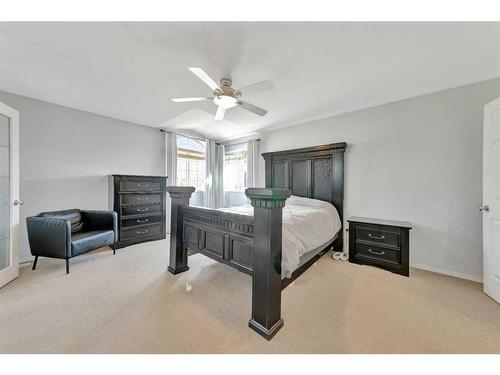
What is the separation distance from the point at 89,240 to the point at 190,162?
2920 mm

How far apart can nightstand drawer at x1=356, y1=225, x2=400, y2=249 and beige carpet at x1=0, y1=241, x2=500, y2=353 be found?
0.42m

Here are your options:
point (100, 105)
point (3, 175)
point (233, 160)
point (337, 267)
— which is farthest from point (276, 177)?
point (3, 175)

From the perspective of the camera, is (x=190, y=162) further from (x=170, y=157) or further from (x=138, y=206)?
(x=138, y=206)

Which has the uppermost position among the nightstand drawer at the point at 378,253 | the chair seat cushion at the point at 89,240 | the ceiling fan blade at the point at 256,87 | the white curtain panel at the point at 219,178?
the ceiling fan blade at the point at 256,87

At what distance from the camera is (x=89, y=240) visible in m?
2.74

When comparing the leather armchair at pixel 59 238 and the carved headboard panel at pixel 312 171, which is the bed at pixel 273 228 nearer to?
the carved headboard panel at pixel 312 171

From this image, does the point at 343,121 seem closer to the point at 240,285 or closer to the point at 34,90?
the point at 240,285

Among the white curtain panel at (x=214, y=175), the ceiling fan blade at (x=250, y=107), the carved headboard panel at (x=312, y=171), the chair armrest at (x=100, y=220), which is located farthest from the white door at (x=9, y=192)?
the carved headboard panel at (x=312, y=171)

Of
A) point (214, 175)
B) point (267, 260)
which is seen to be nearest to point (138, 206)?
point (214, 175)

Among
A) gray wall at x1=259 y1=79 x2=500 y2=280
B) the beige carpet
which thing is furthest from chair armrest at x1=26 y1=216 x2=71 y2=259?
gray wall at x1=259 y1=79 x2=500 y2=280

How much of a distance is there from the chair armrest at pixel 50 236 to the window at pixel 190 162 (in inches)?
99.7

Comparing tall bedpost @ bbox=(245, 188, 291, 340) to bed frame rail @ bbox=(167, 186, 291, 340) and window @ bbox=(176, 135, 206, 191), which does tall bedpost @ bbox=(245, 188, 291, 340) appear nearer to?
bed frame rail @ bbox=(167, 186, 291, 340)

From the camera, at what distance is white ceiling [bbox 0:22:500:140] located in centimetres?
162

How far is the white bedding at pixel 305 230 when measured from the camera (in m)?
1.77
